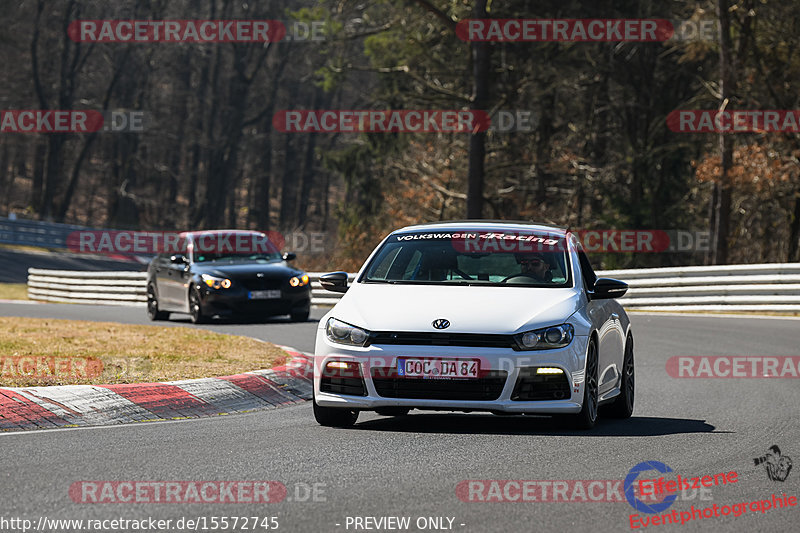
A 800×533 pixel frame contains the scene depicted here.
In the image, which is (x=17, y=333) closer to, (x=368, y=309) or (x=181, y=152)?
(x=368, y=309)

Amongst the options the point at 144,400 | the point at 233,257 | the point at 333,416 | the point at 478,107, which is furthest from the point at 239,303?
the point at 478,107

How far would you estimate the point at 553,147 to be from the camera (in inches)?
1661

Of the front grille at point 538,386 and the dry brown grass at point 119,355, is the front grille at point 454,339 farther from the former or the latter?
the dry brown grass at point 119,355

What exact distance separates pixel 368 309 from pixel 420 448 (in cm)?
126

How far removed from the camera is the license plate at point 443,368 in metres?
8.66

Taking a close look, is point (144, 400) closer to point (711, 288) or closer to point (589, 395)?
point (589, 395)

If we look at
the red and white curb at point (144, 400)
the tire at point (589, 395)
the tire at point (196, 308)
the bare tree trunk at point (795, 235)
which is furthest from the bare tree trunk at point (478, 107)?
the tire at point (589, 395)

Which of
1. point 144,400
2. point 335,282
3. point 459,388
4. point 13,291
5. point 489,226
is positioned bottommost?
point 13,291

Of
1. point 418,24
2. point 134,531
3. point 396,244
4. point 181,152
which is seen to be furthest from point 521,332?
point 181,152

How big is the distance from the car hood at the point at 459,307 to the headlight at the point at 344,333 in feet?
0.14

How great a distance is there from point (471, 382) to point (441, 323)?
0.44m

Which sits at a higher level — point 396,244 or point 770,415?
point 396,244

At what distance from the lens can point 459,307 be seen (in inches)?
353

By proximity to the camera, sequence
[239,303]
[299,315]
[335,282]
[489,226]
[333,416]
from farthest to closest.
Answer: [299,315] → [239,303] → [489,226] → [335,282] → [333,416]
